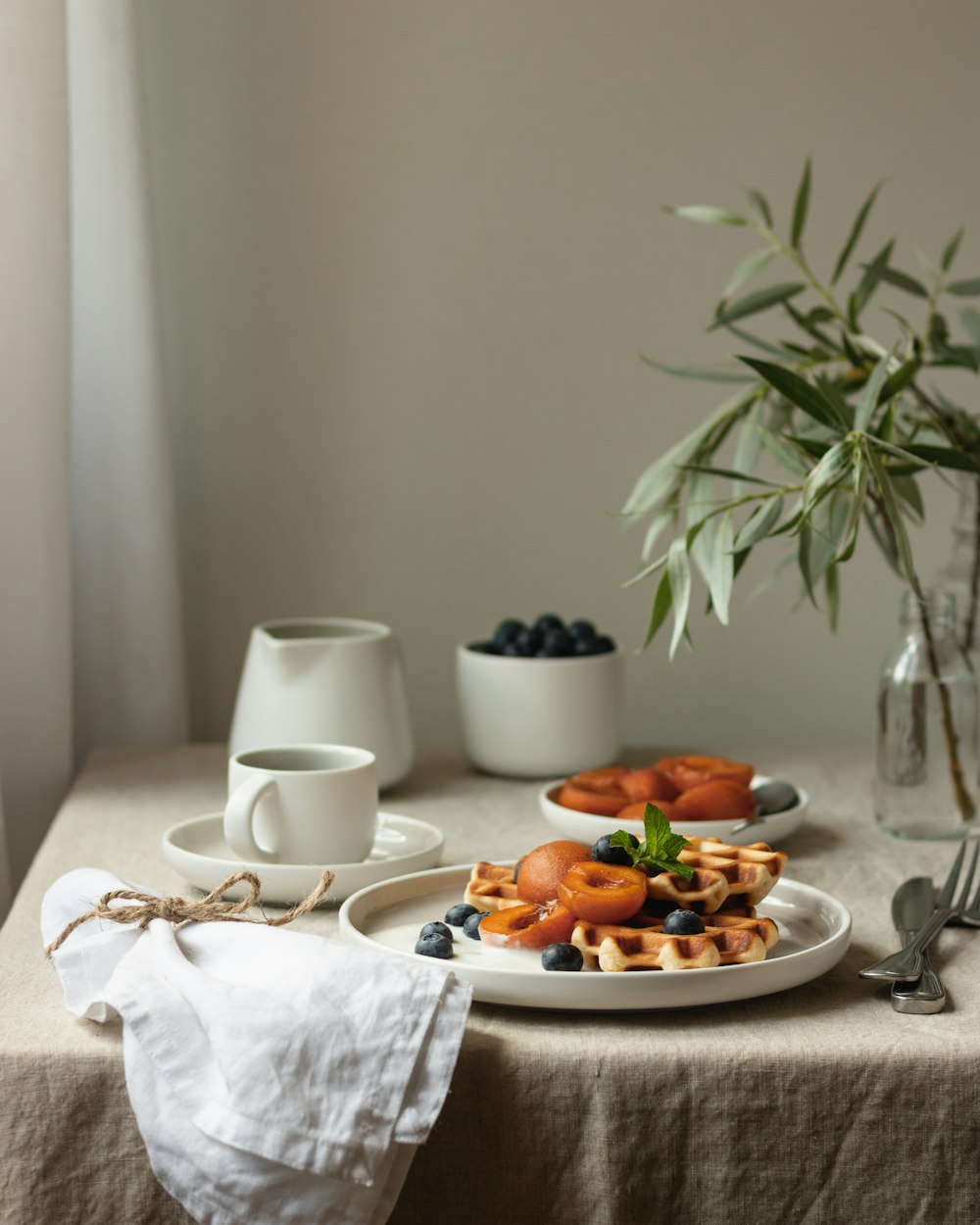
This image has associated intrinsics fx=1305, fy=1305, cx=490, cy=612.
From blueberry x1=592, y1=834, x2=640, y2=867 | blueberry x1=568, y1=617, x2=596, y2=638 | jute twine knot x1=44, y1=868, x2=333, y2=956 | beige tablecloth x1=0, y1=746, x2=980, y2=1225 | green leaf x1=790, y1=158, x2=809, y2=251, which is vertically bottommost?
beige tablecloth x1=0, y1=746, x2=980, y2=1225

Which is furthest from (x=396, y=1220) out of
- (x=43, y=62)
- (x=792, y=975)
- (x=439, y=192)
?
(x=439, y=192)

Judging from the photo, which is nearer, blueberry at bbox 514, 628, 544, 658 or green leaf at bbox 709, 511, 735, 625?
green leaf at bbox 709, 511, 735, 625

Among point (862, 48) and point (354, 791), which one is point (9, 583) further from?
point (862, 48)

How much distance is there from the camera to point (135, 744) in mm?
1487

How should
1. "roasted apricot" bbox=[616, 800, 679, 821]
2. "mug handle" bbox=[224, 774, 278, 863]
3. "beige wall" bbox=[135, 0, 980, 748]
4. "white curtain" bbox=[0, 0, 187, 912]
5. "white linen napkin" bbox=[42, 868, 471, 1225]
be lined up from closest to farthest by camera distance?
"white linen napkin" bbox=[42, 868, 471, 1225] < "mug handle" bbox=[224, 774, 278, 863] < "roasted apricot" bbox=[616, 800, 679, 821] < "white curtain" bbox=[0, 0, 187, 912] < "beige wall" bbox=[135, 0, 980, 748]

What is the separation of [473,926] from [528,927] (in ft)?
0.13

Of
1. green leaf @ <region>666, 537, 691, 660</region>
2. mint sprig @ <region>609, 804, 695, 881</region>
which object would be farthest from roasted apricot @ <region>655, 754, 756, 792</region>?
mint sprig @ <region>609, 804, 695, 881</region>

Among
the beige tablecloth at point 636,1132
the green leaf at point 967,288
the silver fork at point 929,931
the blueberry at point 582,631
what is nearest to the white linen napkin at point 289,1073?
the beige tablecloth at point 636,1132

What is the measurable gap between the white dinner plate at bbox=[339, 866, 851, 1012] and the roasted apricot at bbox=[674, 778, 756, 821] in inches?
6.7

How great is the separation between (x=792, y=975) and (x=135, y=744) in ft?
3.16

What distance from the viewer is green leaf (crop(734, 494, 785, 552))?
3.39 ft

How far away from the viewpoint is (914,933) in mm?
823

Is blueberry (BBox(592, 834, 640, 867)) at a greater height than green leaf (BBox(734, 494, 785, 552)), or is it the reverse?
green leaf (BBox(734, 494, 785, 552))

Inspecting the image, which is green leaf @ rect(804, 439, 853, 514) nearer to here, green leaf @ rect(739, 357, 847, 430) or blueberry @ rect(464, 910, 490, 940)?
green leaf @ rect(739, 357, 847, 430)
